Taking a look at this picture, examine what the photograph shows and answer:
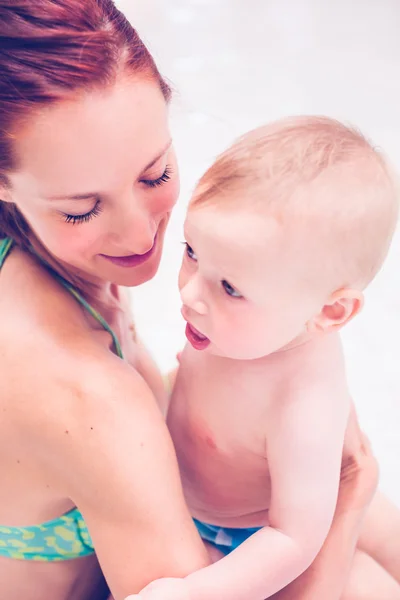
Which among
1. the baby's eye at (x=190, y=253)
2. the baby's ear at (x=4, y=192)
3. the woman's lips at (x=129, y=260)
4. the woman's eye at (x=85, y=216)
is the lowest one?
the woman's lips at (x=129, y=260)

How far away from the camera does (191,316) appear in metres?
0.68

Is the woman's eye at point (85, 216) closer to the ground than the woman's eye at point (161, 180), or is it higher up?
closer to the ground

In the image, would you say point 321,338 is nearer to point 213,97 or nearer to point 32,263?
point 32,263

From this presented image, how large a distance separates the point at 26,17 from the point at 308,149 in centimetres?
27

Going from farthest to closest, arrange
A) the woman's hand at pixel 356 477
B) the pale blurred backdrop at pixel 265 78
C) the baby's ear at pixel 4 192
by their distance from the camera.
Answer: the pale blurred backdrop at pixel 265 78, the woman's hand at pixel 356 477, the baby's ear at pixel 4 192

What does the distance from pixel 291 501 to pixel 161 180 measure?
35 centimetres

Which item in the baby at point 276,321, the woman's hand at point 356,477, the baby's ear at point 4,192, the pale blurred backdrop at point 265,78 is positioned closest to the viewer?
the baby at point 276,321

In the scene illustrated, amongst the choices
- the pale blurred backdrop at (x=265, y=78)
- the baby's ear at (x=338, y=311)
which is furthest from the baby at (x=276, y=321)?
the pale blurred backdrop at (x=265, y=78)

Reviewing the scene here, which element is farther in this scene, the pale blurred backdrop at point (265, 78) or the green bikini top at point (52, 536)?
the pale blurred backdrop at point (265, 78)

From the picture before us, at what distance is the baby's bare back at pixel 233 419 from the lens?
0.71 metres

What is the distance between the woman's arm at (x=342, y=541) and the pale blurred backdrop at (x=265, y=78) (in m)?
0.77

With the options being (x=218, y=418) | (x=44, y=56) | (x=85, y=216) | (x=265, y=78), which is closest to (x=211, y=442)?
(x=218, y=418)

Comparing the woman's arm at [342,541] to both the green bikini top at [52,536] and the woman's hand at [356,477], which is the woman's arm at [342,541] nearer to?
the woman's hand at [356,477]

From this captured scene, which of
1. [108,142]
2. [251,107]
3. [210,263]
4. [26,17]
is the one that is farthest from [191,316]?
[251,107]
